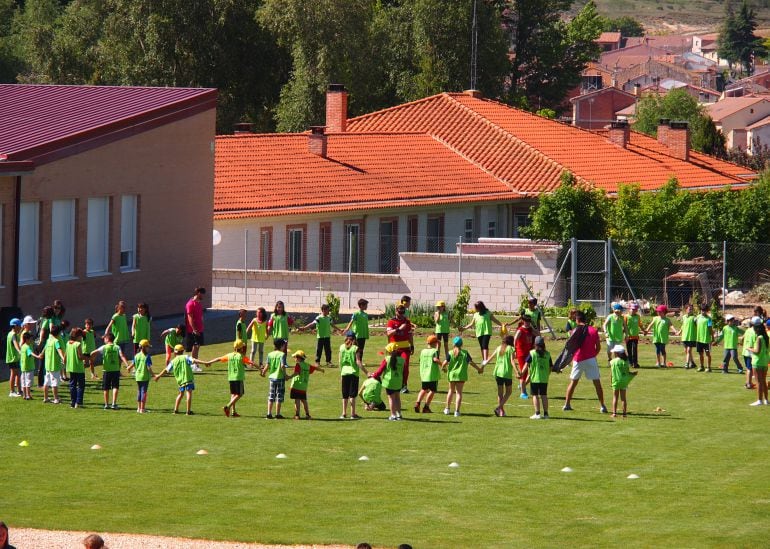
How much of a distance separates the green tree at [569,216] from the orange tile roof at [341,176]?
5453mm

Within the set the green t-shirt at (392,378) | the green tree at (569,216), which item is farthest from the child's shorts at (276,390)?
the green tree at (569,216)

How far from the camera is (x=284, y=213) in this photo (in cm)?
4312

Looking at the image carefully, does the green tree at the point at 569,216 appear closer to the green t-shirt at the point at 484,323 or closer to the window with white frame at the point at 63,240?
the green t-shirt at the point at 484,323

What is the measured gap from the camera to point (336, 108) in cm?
5662

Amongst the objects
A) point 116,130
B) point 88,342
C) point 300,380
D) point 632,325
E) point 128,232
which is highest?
point 116,130

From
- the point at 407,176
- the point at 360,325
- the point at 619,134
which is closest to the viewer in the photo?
the point at 360,325

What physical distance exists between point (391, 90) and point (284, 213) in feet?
94.5

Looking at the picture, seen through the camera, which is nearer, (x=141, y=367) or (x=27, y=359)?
(x=141, y=367)

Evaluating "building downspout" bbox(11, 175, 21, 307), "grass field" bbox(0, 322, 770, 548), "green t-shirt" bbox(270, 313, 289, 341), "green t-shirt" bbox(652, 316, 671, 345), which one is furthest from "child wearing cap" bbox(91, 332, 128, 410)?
"green t-shirt" bbox(652, 316, 671, 345)

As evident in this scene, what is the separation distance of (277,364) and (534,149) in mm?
31551

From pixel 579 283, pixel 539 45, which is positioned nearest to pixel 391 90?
pixel 539 45

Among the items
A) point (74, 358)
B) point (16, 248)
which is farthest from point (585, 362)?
point (16, 248)

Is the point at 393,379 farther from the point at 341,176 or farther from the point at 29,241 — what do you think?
the point at 341,176

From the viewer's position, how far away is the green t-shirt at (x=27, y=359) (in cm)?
2491
